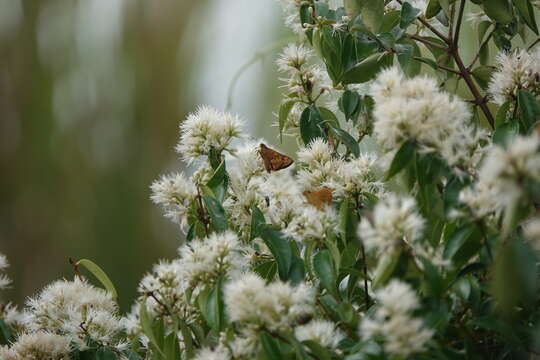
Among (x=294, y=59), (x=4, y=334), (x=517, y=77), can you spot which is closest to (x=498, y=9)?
(x=517, y=77)

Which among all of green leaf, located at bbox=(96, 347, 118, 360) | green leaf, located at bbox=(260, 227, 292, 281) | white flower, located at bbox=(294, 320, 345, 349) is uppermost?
green leaf, located at bbox=(260, 227, 292, 281)

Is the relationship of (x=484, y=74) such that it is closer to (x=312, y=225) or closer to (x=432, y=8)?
(x=432, y=8)

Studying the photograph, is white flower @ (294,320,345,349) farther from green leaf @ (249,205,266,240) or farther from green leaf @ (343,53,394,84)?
green leaf @ (343,53,394,84)

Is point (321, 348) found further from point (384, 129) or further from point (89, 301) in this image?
point (89, 301)

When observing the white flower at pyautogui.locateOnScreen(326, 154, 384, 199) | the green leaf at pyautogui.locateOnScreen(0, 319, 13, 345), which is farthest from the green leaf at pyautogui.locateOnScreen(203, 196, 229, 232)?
the green leaf at pyautogui.locateOnScreen(0, 319, 13, 345)

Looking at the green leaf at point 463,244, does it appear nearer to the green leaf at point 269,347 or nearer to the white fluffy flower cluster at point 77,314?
the green leaf at point 269,347

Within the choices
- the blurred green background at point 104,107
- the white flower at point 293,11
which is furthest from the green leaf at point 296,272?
the blurred green background at point 104,107
